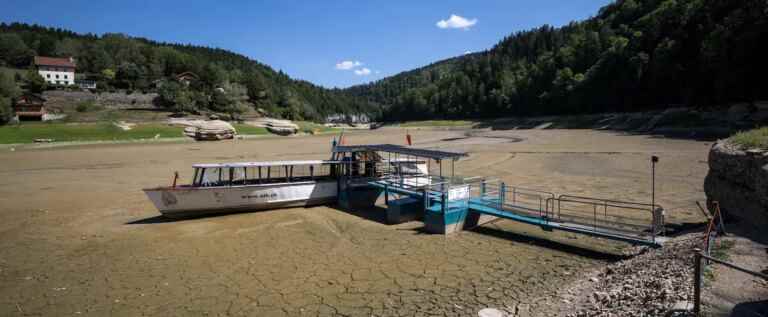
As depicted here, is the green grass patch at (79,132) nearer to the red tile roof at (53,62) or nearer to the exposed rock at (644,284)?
the red tile roof at (53,62)

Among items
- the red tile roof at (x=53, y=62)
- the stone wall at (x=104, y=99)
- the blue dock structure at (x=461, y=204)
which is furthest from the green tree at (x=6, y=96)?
the blue dock structure at (x=461, y=204)

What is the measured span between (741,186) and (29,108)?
305 ft

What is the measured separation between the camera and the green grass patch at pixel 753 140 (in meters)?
10.2

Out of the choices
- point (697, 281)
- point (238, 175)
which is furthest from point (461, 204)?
point (238, 175)

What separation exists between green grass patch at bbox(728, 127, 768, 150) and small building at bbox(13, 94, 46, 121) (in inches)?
3628

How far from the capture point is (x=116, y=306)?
9.42 metres

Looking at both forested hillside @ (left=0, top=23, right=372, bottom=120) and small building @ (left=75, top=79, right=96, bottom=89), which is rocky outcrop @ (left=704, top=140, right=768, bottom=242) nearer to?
forested hillside @ (left=0, top=23, right=372, bottom=120)

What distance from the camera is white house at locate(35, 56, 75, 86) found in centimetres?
11031

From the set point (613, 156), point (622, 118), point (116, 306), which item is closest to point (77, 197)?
point (116, 306)

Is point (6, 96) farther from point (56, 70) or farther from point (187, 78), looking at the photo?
point (56, 70)

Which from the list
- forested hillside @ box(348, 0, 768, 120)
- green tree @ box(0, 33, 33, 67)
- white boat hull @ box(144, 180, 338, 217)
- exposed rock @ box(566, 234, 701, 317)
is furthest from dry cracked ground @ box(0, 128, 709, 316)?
green tree @ box(0, 33, 33, 67)

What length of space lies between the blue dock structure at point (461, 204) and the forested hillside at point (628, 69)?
43.3m

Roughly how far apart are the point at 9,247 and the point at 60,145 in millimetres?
44870

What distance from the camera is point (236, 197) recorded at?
60.7ft
